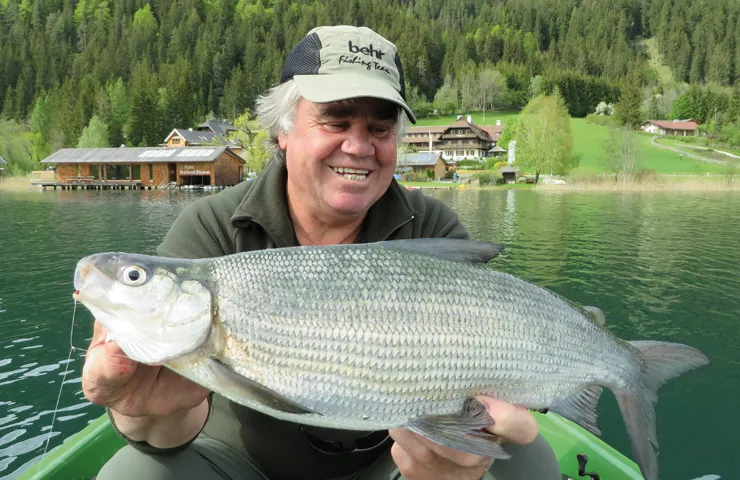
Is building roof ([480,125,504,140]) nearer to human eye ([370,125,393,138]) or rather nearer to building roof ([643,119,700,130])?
building roof ([643,119,700,130])

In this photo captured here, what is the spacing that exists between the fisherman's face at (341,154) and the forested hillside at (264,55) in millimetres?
92358

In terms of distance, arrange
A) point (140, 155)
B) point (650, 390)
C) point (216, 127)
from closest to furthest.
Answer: point (650, 390) < point (140, 155) < point (216, 127)

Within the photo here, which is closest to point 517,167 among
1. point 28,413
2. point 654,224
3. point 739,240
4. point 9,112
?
point 654,224

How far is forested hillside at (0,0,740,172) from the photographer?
95062 mm

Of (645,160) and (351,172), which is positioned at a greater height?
(351,172)

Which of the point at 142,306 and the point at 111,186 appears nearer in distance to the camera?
the point at 142,306

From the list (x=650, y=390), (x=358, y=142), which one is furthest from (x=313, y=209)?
(x=650, y=390)

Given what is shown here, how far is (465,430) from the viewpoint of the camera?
196 centimetres

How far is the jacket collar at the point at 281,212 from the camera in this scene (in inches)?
110

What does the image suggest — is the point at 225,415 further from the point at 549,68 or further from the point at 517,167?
the point at 549,68

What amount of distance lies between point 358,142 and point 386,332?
1.15 m

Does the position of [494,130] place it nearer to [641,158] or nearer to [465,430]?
[641,158]

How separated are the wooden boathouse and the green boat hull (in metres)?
60.8

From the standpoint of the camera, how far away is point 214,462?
2521mm
